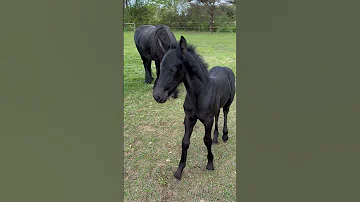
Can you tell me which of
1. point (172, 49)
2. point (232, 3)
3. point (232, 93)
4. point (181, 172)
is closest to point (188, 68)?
point (172, 49)

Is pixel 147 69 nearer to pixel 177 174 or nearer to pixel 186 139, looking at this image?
pixel 186 139

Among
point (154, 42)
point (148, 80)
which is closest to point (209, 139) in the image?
point (148, 80)


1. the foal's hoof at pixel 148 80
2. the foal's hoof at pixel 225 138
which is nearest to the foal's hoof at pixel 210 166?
the foal's hoof at pixel 225 138

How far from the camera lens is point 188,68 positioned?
6.33 feet

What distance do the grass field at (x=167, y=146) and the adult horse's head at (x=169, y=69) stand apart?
0.22 meters

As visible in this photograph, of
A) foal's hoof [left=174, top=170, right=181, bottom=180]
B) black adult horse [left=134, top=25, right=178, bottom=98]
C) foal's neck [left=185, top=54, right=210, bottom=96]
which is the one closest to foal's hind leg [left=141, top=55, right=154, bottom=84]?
black adult horse [left=134, top=25, right=178, bottom=98]

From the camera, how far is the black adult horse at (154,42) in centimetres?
211

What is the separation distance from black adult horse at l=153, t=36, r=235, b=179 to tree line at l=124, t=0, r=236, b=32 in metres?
0.36

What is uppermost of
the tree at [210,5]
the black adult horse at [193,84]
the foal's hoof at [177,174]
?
the tree at [210,5]

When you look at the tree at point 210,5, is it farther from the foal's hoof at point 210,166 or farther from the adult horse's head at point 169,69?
the foal's hoof at point 210,166

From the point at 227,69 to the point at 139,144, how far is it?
1.51 metres

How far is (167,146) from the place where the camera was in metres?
2.99

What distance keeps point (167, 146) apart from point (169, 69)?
4.89 feet

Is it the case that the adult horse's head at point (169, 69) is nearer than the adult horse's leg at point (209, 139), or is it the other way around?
the adult horse's head at point (169, 69)
